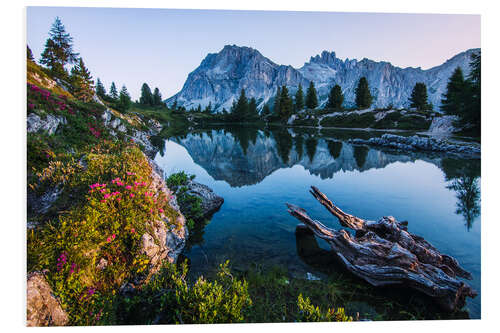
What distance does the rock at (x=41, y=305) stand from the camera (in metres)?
3.33

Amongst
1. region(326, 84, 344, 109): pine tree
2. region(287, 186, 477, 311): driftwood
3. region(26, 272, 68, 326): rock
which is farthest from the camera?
region(326, 84, 344, 109): pine tree

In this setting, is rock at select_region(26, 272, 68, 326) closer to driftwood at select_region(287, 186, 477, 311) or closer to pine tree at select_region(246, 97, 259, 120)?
driftwood at select_region(287, 186, 477, 311)

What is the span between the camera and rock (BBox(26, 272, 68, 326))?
333cm

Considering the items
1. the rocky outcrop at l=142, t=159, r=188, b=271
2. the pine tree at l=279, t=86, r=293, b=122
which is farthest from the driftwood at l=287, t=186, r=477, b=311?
the pine tree at l=279, t=86, r=293, b=122

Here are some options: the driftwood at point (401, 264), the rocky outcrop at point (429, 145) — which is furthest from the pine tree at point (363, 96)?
the driftwood at point (401, 264)

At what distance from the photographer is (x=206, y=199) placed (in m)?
11.0

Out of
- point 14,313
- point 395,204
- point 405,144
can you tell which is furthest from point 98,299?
point 405,144

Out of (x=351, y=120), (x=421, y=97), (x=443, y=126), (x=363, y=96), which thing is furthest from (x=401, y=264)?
(x=363, y=96)

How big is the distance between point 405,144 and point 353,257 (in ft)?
112

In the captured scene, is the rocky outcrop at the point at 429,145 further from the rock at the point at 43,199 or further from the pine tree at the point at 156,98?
the pine tree at the point at 156,98

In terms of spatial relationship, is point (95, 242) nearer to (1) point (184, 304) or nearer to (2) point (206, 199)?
(1) point (184, 304)

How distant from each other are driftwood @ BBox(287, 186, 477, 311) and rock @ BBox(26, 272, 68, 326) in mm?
6938

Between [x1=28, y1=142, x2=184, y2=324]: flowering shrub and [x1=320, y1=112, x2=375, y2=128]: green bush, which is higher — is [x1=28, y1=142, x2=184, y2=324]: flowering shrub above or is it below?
below
